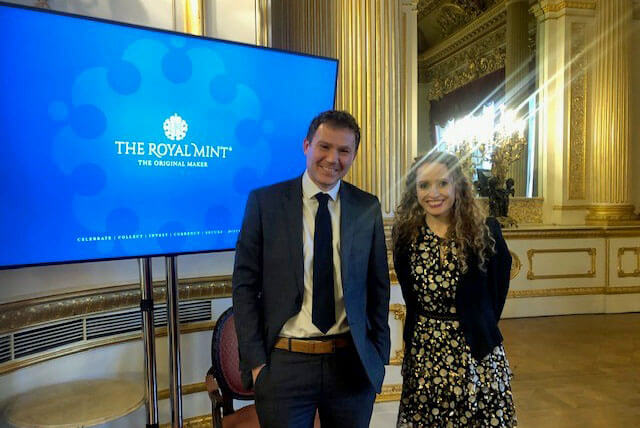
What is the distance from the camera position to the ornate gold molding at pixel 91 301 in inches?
78.6

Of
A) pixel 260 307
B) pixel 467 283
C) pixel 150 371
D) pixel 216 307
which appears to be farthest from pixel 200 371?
pixel 467 283

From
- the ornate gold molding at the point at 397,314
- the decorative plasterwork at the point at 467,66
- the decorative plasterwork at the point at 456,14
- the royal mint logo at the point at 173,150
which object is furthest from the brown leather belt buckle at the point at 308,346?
the decorative plasterwork at the point at 456,14

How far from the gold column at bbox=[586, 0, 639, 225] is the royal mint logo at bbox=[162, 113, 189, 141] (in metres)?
5.71

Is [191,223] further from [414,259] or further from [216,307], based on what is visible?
[414,259]

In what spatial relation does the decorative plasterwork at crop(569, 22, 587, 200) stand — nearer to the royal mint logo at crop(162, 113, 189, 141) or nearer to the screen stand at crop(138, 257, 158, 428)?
the royal mint logo at crop(162, 113, 189, 141)

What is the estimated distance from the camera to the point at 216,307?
8.79ft

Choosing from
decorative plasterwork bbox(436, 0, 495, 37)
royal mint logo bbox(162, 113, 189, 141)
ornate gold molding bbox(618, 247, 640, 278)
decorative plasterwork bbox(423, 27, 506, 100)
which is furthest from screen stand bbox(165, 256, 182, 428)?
decorative plasterwork bbox(436, 0, 495, 37)

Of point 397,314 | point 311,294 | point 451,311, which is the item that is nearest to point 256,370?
point 311,294

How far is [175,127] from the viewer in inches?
77.5

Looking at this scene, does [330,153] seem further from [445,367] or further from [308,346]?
[445,367]

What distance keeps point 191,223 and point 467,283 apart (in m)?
1.16

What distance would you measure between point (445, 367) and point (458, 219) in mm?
549

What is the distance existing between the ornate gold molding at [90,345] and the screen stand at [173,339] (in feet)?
1.35

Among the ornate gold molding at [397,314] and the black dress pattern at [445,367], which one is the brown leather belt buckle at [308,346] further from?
the ornate gold molding at [397,314]
